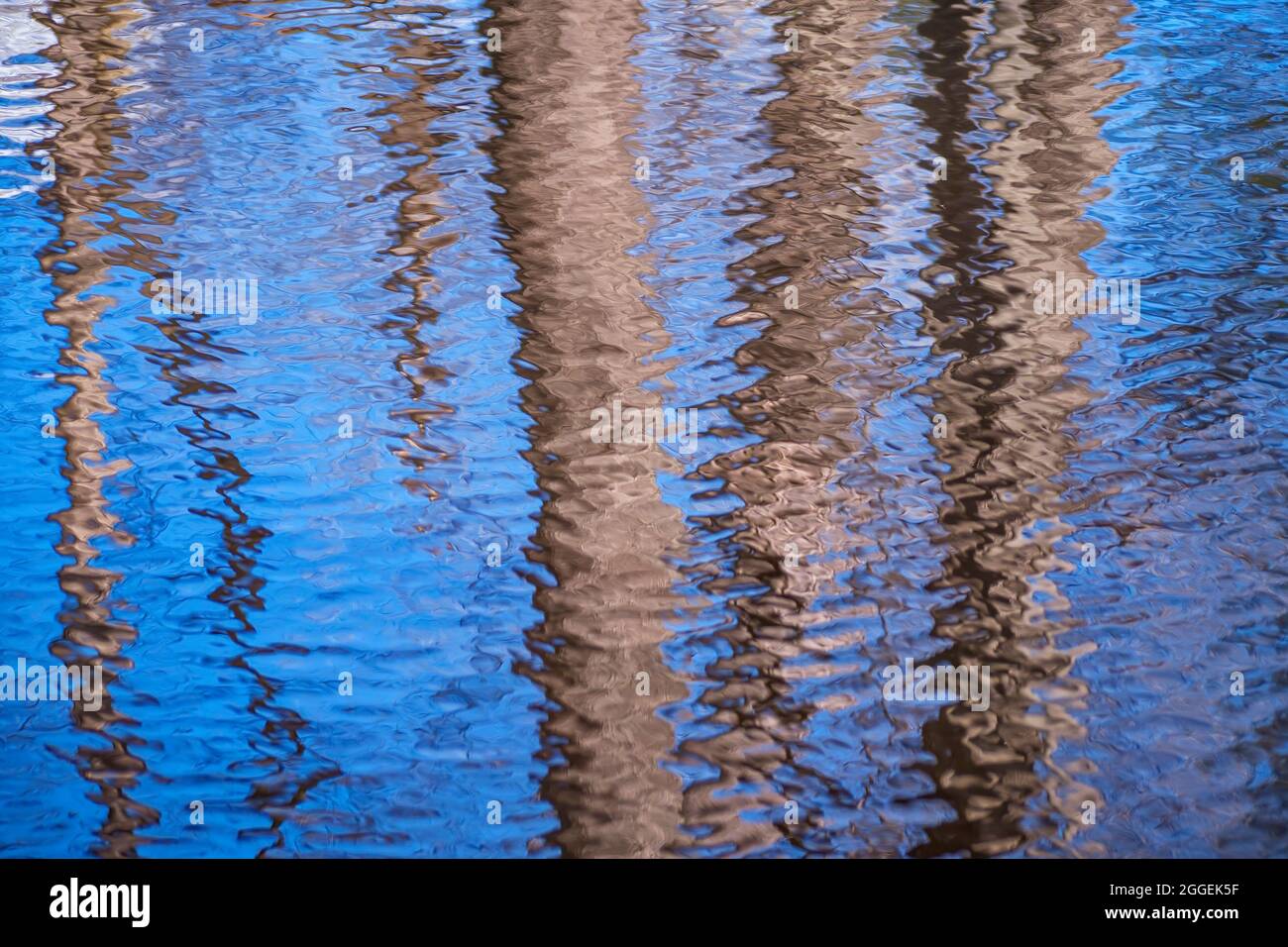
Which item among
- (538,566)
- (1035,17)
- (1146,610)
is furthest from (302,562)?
(1035,17)

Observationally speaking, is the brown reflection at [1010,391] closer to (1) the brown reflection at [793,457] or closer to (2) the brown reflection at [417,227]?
(1) the brown reflection at [793,457]

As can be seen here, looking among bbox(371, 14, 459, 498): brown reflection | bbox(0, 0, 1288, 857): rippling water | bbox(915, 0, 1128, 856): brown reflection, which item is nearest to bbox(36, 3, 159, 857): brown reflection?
bbox(0, 0, 1288, 857): rippling water

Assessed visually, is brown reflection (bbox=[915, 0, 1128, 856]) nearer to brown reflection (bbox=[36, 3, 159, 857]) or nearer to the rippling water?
the rippling water

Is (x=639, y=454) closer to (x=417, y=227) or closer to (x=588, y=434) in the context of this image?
(x=588, y=434)

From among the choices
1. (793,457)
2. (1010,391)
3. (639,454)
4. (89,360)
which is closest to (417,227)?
(89,360)

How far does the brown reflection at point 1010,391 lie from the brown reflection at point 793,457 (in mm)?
144

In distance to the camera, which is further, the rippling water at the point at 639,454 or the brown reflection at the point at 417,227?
the brown reflection at the point at 417,227

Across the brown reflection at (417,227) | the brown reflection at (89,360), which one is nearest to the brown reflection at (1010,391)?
the brown reflection at (417,227)

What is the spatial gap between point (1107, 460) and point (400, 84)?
81.9 inches

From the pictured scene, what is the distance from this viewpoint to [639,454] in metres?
2.04

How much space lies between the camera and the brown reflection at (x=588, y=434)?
59.8 inches

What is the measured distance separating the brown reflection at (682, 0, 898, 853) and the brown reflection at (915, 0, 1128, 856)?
0.14m
